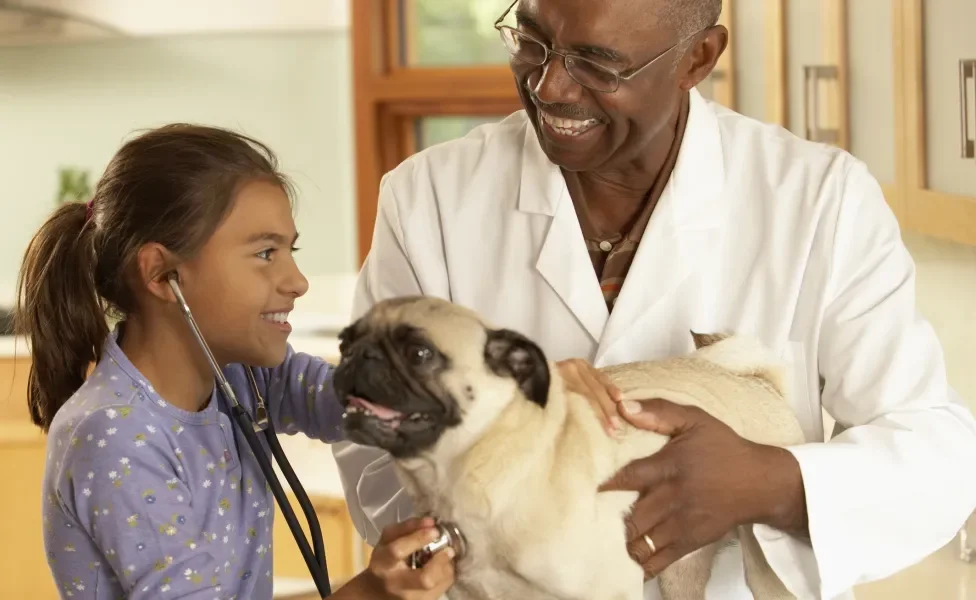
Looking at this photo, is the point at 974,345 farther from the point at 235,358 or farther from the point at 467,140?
the point at 235,358

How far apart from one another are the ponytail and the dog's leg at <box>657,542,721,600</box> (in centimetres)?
73

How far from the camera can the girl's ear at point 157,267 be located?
1318 millimetres

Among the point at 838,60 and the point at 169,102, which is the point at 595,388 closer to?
the point at 838,60

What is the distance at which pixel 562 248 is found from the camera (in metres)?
1.43

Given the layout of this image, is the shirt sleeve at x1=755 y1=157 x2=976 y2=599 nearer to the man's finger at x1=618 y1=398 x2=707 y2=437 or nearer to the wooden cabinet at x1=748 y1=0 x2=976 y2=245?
the man's finger at x1=618 y1=398 x2=707 y2=437

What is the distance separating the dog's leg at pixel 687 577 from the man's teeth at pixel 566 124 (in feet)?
1.68

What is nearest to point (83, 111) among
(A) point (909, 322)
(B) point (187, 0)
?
(B) point (187, 0)

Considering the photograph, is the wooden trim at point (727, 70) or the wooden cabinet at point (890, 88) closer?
the wooden cabinet at point (890, 88)

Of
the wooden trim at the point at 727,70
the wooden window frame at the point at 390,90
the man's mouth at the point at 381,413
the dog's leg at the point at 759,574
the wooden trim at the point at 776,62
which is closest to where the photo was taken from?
the man's mouth at the point at 381,413

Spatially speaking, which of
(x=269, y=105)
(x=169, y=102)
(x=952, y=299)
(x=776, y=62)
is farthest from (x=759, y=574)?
(x=169, y=102)

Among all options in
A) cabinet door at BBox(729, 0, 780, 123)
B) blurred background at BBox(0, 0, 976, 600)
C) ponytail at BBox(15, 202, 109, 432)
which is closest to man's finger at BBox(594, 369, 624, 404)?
ponytail at BBox(15, 202, 109, 432)

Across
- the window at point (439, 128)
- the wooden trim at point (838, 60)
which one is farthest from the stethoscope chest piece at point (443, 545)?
the window at point (439, 128)

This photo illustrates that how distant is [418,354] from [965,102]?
4.13 feet

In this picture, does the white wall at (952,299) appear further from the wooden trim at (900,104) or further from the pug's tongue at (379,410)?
the pug's tongue at (379,410)
